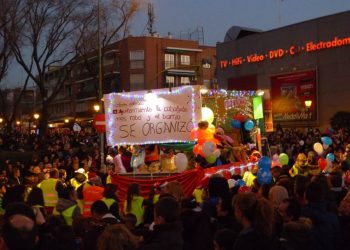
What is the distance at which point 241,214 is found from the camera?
4.48 meters

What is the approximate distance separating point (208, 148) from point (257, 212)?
6540mm

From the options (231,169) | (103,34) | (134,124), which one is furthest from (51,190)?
(103,34)

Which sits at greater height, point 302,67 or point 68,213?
point 302,67

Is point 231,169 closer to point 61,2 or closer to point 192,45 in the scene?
point 61,2

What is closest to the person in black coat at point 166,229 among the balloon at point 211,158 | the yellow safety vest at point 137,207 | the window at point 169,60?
the yellow safety vest at point 137,207

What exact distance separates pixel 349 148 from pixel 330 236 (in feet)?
28.7

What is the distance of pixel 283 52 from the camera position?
117 feet

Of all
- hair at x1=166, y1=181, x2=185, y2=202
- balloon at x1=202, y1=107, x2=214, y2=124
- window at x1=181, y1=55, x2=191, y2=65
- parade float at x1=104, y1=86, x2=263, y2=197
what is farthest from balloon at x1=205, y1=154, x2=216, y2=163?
window at x1=181, y1=55, x2=191, y2=65

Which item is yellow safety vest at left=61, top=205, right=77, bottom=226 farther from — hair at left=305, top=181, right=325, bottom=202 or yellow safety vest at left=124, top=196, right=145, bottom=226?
hair at left=305, top=181, right=325, bottom=202

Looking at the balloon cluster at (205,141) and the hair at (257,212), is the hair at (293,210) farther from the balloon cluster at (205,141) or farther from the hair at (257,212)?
the balloon cluster at (205,141)

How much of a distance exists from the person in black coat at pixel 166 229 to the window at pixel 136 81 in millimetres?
56561

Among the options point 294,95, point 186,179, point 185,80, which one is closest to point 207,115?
point 186,179

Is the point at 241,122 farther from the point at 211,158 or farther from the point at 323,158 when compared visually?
the point at 211,158

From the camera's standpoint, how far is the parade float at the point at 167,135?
11500mm
